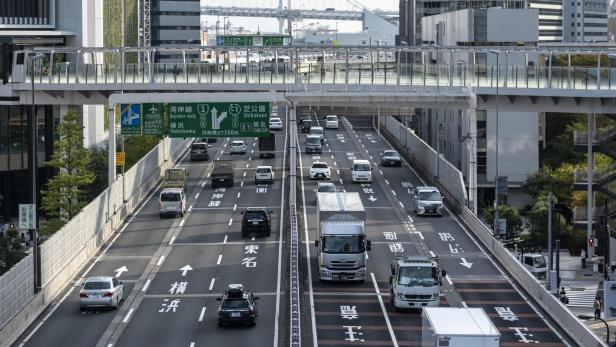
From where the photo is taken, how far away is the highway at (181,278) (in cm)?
4412

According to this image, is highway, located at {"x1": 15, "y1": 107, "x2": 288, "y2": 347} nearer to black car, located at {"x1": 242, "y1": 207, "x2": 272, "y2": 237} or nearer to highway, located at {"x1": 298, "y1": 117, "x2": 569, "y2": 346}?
black car, located at {"x1": 242, "y1": 207, "x2": 272, "y2": 237}

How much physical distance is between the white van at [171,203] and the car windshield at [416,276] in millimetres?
26143

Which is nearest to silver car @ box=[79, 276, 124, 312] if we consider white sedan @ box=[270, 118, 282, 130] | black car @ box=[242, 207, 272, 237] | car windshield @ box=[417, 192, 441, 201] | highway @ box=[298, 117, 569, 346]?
highway @ box=[298, 117, 569, 346]

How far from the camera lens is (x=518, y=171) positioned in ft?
352

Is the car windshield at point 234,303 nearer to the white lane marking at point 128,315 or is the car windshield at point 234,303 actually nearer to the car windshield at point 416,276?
the white lane marking at point 128,315

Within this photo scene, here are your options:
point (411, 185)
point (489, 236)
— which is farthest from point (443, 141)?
point (489, 236)

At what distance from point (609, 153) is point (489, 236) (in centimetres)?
1771

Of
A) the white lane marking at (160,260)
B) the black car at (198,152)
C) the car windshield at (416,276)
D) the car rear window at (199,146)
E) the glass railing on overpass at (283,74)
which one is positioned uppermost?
the glass railing on overpass at (283,74)

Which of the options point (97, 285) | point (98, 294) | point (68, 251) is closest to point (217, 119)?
point (68, 251)

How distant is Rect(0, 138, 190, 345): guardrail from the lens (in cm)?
4450

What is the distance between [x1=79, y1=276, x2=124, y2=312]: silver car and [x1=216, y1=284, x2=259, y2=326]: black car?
4795 millimetres

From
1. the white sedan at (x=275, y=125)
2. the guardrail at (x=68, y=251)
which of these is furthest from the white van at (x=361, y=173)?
the white sedan at (x=275, y=125)

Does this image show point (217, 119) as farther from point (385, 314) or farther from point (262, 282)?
point (385, 314)

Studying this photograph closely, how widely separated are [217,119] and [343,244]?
931 inches
